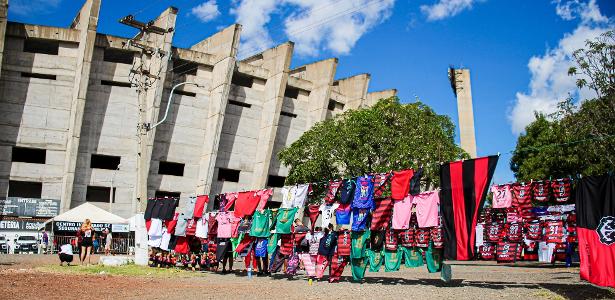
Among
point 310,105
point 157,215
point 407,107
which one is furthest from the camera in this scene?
point 310,105

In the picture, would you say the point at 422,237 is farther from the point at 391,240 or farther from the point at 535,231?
the point at 535,231

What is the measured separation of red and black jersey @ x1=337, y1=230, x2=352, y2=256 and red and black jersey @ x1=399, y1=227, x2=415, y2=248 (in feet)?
5.39

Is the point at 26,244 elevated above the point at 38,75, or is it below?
below

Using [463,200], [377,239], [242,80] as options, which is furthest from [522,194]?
[242,80]

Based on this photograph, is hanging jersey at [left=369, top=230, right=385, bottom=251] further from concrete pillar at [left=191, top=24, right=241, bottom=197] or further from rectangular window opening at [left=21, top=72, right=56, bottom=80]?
rectangular window opening at [left=21, top=72, right=56, bottom=80]

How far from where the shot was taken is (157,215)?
22.0 metres

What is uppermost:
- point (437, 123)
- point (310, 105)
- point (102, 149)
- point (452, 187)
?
point (310, 105)

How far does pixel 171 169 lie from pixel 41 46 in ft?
44.6

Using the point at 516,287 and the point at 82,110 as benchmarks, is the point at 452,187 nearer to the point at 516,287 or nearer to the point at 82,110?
the point at 516,287

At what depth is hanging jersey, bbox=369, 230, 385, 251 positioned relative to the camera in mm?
14948

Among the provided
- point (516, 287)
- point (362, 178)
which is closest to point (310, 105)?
point (362, 178)

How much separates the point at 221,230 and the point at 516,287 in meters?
10.6

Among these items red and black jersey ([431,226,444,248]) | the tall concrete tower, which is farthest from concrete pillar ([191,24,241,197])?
the tall concrete tower

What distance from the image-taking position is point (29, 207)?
35.2m
